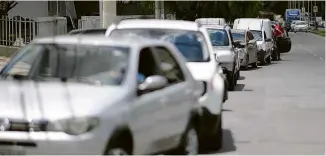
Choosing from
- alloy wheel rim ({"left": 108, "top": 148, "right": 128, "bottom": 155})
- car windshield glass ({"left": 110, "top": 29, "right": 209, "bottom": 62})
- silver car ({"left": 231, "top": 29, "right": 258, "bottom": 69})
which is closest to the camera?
alloy wheel rim ({"left": 108, "top": 148, "right": 128, "bottom": 155})

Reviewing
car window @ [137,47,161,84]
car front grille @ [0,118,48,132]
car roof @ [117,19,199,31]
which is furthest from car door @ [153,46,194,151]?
car roof @ [117,19,199,31]

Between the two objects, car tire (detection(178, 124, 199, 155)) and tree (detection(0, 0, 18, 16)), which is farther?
tree (detection(0, 0, 18, 16))

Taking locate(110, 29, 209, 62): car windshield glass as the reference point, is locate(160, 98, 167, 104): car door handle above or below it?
below

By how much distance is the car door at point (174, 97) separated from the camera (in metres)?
7.65

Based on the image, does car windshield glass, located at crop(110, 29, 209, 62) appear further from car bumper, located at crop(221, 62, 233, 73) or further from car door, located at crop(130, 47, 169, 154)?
car bumper, located at crop(221, 62, 233, 73)

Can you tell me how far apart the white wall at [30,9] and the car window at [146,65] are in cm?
3183

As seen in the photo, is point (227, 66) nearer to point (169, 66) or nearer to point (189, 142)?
point (189, 142)

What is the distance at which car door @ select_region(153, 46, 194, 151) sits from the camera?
25.1 ft

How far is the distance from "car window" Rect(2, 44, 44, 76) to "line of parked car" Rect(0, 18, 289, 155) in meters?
0.01

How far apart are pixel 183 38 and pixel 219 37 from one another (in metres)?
9.50

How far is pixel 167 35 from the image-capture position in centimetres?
1107

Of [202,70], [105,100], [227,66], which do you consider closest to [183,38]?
[202,70]

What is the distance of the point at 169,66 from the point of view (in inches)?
321

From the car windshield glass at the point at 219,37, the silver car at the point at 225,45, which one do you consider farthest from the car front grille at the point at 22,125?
the car windshield glass at the point at 219,37
